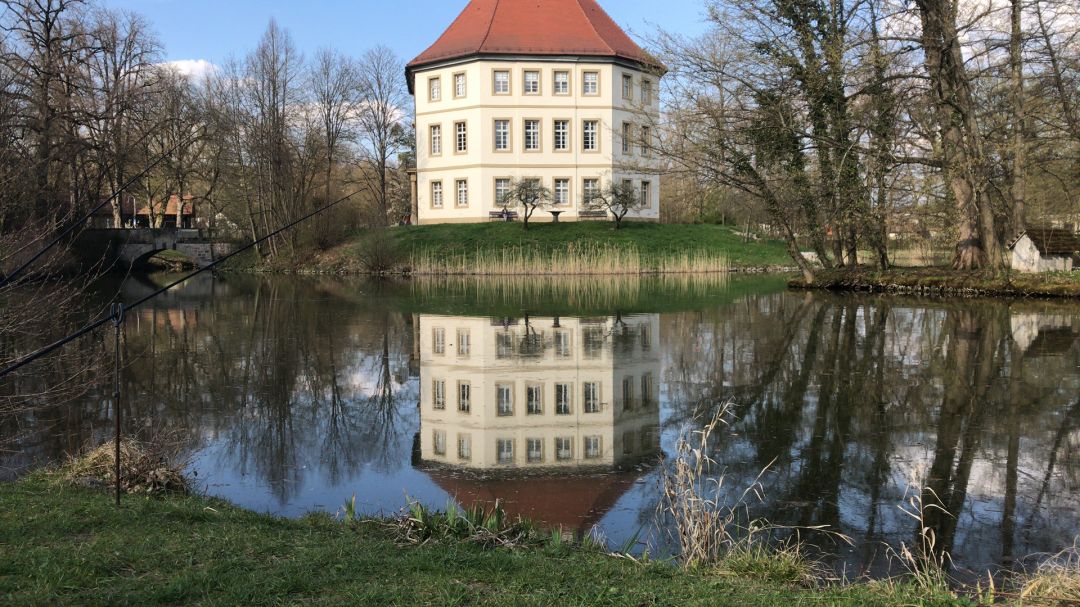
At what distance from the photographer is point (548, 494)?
5.45 metres

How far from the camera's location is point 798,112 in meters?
20.8

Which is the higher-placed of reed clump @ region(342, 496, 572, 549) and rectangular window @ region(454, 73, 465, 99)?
rectangular window @ region(454, 73, 465, 99)

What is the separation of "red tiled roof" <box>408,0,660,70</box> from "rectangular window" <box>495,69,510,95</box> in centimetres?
107

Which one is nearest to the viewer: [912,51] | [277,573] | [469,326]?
[277,573]

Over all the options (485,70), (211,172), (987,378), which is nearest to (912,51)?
(987,378)

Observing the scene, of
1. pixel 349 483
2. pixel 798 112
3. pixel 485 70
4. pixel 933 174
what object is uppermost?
pixel 485 70

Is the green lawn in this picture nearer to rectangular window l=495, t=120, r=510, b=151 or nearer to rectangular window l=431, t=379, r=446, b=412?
rectangular window l=495, t=120, r=510, b=151

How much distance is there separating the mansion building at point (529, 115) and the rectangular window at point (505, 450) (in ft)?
118

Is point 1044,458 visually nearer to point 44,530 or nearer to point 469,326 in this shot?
point 44,530

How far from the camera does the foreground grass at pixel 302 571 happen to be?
3275 millimetres

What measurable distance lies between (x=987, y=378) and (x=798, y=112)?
12.9 metres

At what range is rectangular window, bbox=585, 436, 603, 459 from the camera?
20.9 feet

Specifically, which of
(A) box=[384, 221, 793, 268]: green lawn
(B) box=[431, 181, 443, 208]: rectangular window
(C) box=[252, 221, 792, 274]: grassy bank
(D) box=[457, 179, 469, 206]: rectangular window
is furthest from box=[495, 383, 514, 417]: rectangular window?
(B) box=[431, 181, 443, 208]: rectangular window

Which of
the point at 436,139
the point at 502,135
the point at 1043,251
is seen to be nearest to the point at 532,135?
the point at 502,135
